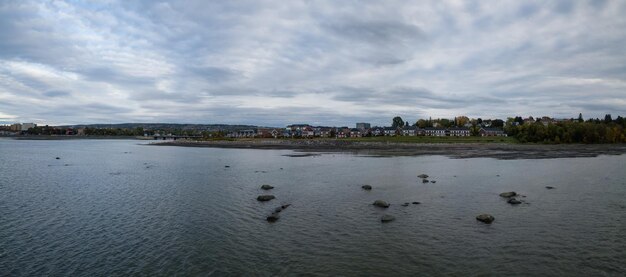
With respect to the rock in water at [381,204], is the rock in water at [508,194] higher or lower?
higher

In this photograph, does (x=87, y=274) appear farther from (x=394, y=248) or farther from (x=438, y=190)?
(x=438, y=190)

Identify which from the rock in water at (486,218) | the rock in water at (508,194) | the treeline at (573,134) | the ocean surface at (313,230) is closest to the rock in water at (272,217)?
the ocean surface at (313,230)

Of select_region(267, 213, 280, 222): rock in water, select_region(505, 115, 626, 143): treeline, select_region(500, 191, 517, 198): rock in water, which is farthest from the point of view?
select_region(505, 115, 626, 143): treeline

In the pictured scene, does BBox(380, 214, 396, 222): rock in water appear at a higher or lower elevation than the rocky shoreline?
lower

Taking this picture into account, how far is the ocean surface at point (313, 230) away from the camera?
20.3 metres

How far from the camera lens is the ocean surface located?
2034 cm

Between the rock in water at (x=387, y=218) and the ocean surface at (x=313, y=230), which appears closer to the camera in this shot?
the ocean surface at (x=313, y=230)

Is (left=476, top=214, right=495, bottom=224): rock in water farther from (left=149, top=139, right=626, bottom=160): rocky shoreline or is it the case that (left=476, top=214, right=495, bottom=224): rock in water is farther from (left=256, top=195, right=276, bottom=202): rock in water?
(left=149, top=139, right=626, bottom=160): rocky shoreline

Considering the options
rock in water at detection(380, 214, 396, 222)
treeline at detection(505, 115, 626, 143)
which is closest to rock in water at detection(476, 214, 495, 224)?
rock in water at detection(380, 214, 396, 222)

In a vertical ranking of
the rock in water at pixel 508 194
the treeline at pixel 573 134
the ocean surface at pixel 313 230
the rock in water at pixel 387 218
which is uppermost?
the treeline at pixel 573 134

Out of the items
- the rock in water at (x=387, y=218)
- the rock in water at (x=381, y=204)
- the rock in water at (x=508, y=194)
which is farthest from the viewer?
the rock in water at (x=508, y=194)

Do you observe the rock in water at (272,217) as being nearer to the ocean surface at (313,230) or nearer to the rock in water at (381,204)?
the ocean surface at (313,230)

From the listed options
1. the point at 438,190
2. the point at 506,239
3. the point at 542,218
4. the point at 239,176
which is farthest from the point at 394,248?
the point at 239,176

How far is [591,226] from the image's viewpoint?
2738cm
